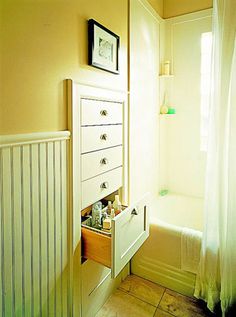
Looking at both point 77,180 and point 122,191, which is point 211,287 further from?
point 77,180

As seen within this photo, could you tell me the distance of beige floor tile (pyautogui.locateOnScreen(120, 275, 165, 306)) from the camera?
1.74m

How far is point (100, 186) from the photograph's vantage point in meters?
1.53

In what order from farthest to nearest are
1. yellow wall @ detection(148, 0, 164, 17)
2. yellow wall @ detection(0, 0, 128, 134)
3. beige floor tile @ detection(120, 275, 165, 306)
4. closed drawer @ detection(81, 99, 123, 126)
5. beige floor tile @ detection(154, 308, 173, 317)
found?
yellow wall @ detection(148, 0, 164, 17)
beige floor tile @ detection(120, 275, 165, 306)
beige floor tile @ detection(154, 308, 173, 317)
closed drawer @ detection(81, 99, 123, 126)
yellow wall @ detection(0, 0, 128, 134)

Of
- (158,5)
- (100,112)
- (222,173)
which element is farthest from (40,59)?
(158,5)

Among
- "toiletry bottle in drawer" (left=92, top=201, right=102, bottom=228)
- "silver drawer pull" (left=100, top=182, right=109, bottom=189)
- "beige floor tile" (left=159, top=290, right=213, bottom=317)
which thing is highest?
"silver drawer pull" (left=100, top=182, right=109, bottom=189)

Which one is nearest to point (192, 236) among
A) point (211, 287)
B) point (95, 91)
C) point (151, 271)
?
point (211, 287)

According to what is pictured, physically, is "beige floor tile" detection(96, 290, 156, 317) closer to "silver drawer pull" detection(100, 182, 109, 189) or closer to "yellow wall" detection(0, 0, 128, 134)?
"silver drawer pull" detection(100, 182, 109, 189)

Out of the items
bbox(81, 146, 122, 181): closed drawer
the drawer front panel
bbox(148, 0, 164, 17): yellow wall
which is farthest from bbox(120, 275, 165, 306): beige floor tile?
bbox(148, 0, 164, 17): yellow wall

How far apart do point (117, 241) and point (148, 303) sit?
0.80 meters

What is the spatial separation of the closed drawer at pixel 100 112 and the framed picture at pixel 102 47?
225 millimetres

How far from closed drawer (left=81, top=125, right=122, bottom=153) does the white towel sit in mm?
846

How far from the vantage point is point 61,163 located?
121 cm

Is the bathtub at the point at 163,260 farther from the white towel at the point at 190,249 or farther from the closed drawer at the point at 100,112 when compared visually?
the closed drawer at the point at 100,112

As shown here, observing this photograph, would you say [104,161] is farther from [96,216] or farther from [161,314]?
[161,314]
